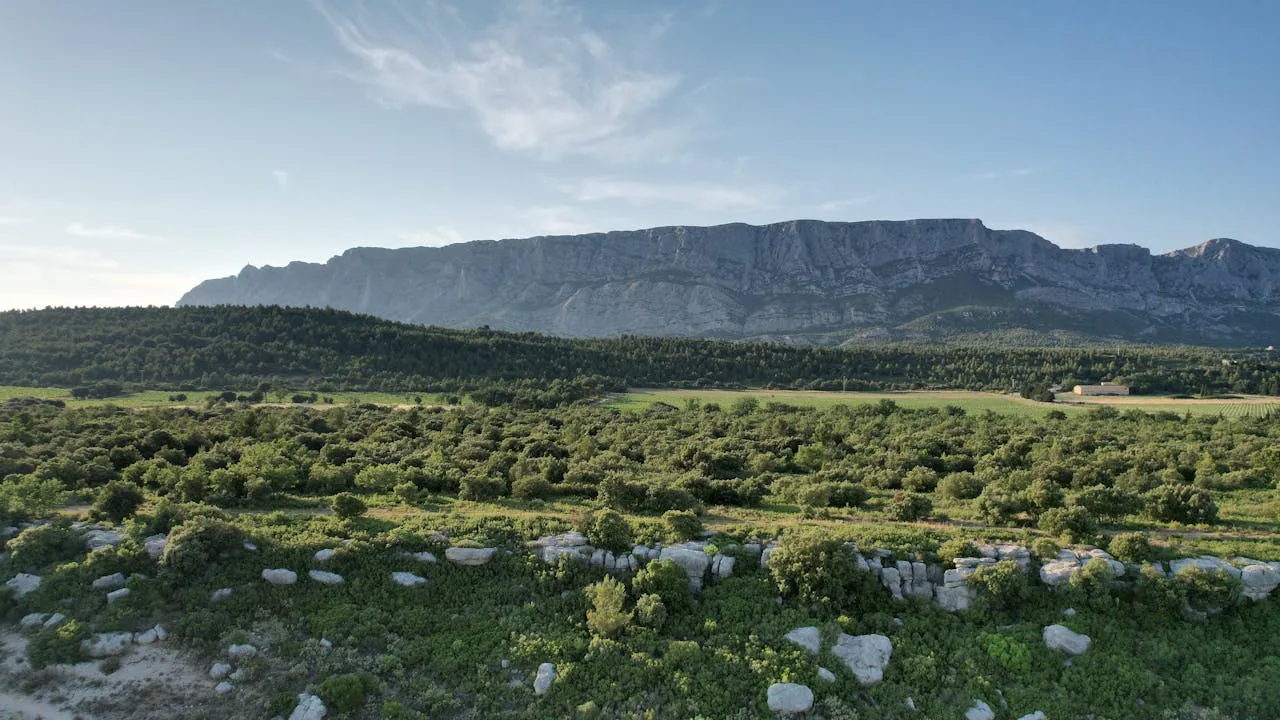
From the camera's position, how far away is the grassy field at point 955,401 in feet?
249

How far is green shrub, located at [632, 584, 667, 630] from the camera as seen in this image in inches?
671

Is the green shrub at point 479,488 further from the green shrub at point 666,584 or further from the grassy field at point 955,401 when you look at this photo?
the grassy field at point 955,401

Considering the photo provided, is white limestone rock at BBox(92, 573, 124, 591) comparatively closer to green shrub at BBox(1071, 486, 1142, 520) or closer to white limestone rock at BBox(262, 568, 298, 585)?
white limestone rock at BBox(262, 568, 298, 585)

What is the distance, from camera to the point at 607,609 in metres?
17.1

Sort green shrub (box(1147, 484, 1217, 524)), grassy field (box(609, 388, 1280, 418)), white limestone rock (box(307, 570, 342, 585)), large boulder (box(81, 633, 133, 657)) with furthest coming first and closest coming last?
grassy field (box(609, 388, 1280, 418)), green shrub (box(1147, 484, 1217, 524)), white limestone rock (box(307, 570, 342, 585)), large boulder (box(81, 633, 133, 657))

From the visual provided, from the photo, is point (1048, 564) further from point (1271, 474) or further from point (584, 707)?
point (1271, 474)

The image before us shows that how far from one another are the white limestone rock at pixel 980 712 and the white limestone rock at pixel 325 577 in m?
17.8

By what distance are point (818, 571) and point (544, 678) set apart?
26.7ft

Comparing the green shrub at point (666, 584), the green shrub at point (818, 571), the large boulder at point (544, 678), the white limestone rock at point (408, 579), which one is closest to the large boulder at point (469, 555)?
the white limestone rock at point (408, 579)

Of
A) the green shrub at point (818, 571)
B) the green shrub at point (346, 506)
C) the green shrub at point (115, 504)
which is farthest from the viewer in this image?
the green shrub at point (346, 506)

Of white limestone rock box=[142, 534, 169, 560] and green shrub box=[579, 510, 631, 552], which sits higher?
white limestone rock box=[142, 534, 169, 560]

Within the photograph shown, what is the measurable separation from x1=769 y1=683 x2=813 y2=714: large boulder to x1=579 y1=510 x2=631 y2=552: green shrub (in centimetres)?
701

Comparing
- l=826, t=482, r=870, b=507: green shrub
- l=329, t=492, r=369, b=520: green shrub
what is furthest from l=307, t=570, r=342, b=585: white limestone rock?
l=826, t=482, r=870, b=507: green shrub

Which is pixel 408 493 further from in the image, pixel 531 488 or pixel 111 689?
pixel 111 689
